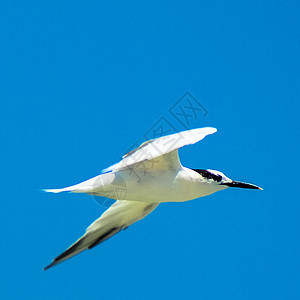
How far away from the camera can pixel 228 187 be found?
12.9ft

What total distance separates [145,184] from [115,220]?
0.61 m

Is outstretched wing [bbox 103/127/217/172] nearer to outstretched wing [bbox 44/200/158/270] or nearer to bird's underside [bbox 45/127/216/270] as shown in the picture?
bird's underside [bbox 45/127/216/270]

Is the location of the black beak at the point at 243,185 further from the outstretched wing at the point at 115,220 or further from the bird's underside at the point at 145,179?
the outstretched wing at the point at 115,220

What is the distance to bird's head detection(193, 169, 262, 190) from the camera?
3.82 metres

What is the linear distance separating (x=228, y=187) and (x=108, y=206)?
948 millimetres

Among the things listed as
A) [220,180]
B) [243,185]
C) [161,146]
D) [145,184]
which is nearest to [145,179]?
[145,184]

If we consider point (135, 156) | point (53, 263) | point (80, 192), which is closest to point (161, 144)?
point (135, 156)

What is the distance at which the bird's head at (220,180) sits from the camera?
3816mm

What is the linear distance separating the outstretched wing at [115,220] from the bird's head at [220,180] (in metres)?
0.47

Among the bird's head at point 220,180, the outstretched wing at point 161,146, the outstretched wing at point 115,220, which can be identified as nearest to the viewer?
the outstretched wing at point 161,146

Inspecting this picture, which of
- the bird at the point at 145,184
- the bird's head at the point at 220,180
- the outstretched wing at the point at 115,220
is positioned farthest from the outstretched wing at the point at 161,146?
the outstretched wing at the point at 115,220

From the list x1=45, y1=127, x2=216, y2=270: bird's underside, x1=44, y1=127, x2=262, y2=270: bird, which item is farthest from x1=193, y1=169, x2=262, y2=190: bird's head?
x1=45, y1=127, x2=216, y2=270: bird's underside

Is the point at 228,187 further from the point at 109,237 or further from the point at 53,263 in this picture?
the point at 53,263

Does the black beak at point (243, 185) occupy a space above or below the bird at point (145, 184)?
below
